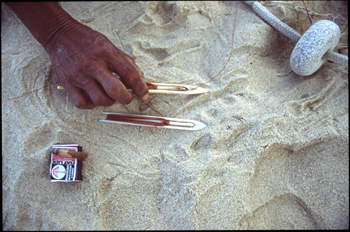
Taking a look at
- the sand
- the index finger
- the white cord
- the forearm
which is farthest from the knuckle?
the white cord

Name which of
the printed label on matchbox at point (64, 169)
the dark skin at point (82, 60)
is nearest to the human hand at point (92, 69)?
the dark skin at point (82, 60)

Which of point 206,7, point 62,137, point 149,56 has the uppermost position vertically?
point 206,7

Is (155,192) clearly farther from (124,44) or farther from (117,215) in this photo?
(124,44)

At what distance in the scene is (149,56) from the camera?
1618 millimetres

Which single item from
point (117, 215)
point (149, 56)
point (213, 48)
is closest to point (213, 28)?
point (213, 48)

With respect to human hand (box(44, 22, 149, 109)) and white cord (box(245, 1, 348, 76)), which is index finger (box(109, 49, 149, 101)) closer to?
human hand (box(44, 22, 149, 109))

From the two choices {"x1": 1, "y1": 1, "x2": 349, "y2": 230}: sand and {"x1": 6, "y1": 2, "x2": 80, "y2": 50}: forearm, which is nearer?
{"x1": 1, "y1": 1, "x2": 349, "y2": 230}: sand

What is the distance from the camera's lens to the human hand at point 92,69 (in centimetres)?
127

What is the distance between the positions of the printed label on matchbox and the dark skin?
0.33 metres

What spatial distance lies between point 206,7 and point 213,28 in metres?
0.20

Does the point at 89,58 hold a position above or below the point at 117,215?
above

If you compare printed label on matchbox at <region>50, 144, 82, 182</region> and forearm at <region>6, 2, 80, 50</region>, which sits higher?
forearm at <region>6, 2, 80, 50</region>

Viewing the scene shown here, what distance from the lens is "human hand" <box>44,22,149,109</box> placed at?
4.16 feet

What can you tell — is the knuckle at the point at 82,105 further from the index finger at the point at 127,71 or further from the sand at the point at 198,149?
the index finger at the point at 127,71
